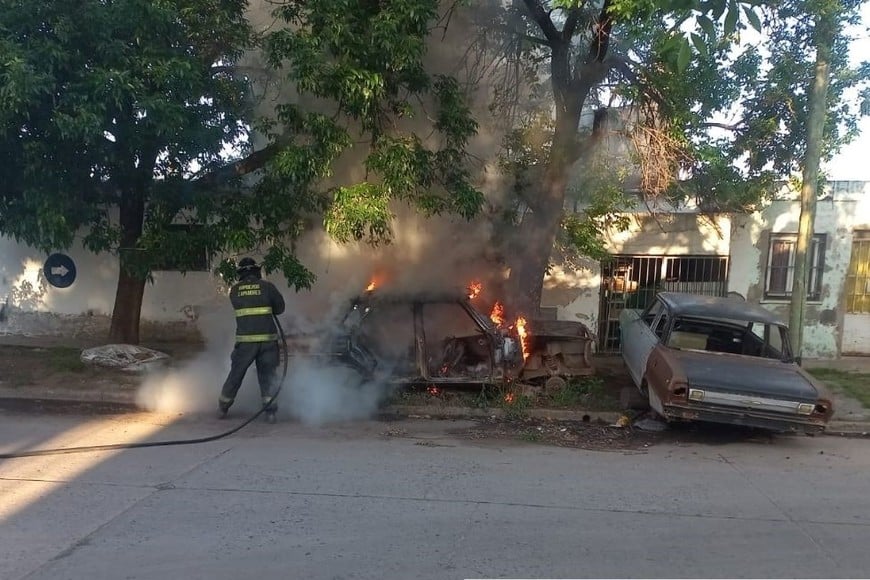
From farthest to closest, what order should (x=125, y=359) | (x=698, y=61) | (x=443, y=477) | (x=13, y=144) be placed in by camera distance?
(x=125, y=359), (x=698, y=61), (x=13, y=144), (x=443, y=477)

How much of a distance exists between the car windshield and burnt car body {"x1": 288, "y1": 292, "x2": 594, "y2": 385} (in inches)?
41.7

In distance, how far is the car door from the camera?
24.2 ft

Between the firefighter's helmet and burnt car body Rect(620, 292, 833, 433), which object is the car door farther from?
the firefighter's helmet

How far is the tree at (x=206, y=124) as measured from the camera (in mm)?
6320

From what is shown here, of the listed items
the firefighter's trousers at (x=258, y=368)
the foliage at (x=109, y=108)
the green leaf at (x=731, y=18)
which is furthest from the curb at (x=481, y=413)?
the green leaf at (x=731, y=18)

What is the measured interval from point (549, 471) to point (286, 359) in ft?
9.56

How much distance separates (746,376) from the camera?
20.6ft

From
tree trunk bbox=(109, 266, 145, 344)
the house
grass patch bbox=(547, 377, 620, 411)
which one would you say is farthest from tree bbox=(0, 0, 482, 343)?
the house

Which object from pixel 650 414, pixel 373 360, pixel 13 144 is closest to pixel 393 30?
pixel 373 360

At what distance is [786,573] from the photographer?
3.51m

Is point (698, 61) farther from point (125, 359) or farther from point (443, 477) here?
point (125, 359)

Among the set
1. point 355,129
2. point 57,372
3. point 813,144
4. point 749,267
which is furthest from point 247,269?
point 749,267

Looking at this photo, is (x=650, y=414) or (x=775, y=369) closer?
(x=775, y=369)

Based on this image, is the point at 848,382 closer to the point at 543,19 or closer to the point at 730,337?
the point at 730,337
